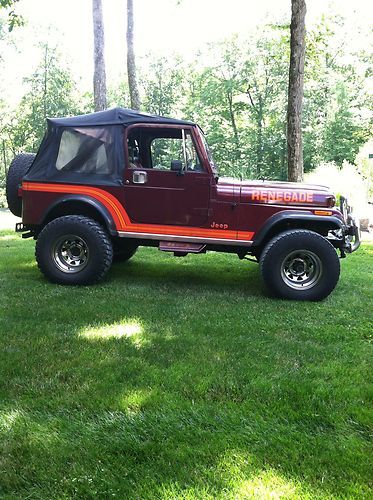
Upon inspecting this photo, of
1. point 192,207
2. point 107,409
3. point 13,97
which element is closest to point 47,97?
point 13,97

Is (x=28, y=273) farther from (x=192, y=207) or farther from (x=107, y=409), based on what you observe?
(x=107, y=409)

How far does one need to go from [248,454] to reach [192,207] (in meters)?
3.47

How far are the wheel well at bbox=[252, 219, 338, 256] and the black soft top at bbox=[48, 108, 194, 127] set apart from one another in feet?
5.50

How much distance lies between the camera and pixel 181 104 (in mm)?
41562

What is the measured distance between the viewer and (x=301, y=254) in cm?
519

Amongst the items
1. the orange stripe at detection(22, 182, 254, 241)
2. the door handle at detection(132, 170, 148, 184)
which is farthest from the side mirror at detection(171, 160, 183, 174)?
the orange stripe at detection(22, 182, 254, 241)

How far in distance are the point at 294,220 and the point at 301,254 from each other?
422mm

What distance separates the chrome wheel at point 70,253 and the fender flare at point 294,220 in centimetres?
215

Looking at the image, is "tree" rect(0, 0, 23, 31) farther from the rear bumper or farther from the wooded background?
the wooded background

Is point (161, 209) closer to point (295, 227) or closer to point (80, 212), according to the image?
point (80, 212)

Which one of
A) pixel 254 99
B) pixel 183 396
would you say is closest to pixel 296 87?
pixel 183 396

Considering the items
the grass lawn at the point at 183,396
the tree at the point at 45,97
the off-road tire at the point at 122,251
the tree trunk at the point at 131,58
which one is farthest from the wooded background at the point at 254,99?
the grass lawn at the point at 183,396

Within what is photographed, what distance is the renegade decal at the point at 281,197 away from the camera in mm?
5254

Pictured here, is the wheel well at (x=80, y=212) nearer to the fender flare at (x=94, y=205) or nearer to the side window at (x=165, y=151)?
the fender flare at (x=94, y=205)
